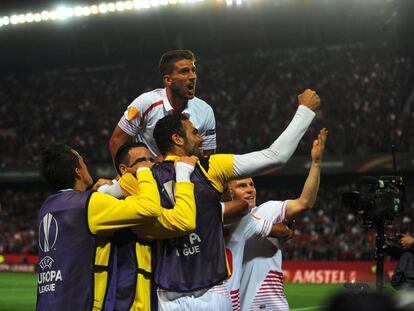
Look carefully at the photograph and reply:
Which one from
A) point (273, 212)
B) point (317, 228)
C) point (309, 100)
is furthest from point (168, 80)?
point (317, 228)

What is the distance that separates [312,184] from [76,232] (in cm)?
154

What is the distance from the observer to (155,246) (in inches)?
156

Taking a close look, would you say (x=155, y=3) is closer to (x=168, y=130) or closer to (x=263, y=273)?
(x=263, y=273)

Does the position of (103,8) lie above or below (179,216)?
above

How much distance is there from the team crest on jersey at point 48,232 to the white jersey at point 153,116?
1418 millimetres

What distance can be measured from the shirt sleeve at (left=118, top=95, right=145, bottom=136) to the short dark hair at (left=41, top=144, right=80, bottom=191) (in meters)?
1.25

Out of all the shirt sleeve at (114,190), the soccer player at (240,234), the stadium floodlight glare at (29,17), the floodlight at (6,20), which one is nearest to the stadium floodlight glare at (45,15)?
the stadium floodlight glare at (29,17)

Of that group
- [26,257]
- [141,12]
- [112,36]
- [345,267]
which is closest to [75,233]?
[345,267]

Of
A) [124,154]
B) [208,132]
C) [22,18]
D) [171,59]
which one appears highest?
[22,18]

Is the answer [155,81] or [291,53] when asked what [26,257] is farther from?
[291,53]

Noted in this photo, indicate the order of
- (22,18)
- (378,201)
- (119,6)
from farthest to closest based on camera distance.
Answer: (22,18) < (119,6) < (378,201)

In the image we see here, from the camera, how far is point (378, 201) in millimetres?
6305

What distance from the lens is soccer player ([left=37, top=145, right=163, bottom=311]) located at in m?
3.77

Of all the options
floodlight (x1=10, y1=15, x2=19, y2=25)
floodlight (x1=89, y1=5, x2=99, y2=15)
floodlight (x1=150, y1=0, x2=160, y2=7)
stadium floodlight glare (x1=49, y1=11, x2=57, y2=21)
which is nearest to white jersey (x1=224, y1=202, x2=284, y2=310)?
floodlight (x1=150, y1=0, x2=160, y2=7)
